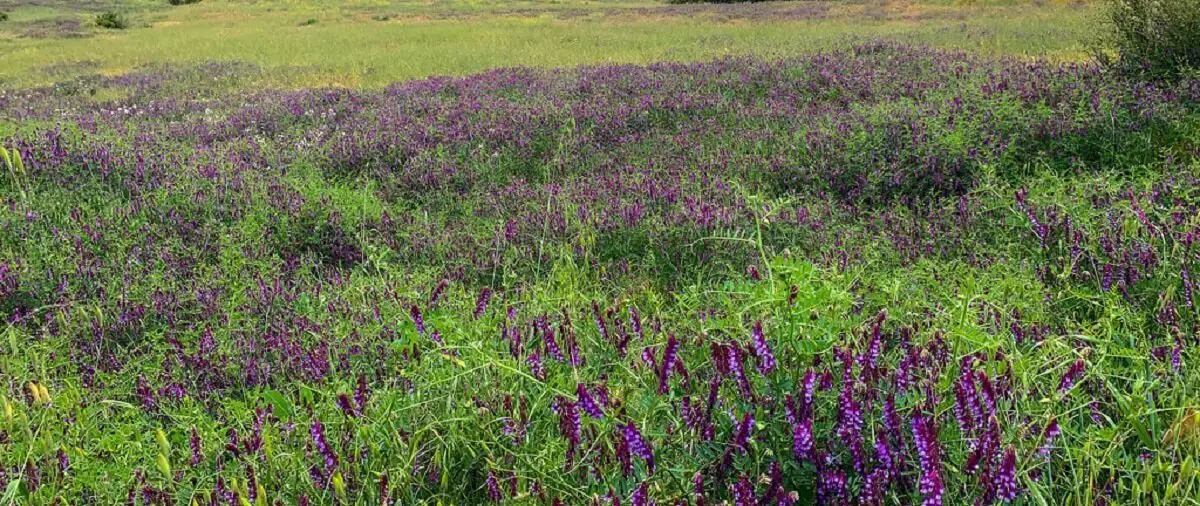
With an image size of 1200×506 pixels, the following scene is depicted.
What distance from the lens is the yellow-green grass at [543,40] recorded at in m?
14.9

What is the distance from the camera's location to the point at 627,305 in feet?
8.56

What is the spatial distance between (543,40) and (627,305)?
1912cm

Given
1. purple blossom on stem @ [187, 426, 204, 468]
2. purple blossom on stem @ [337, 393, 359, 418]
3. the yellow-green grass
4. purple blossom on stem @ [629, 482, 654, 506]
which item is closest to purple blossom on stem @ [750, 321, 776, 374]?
purple blossom on stem @ [629, 482, 654, 506]

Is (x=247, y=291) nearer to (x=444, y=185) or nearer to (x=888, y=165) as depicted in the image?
(x=444, y=185)

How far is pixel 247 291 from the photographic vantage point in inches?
146

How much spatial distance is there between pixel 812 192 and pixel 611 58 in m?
11.0

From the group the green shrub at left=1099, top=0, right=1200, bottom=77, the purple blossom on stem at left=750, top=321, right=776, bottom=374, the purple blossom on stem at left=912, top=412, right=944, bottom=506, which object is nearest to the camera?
the purple blossom on stem at left=912, top=412, right=944, bottom=506

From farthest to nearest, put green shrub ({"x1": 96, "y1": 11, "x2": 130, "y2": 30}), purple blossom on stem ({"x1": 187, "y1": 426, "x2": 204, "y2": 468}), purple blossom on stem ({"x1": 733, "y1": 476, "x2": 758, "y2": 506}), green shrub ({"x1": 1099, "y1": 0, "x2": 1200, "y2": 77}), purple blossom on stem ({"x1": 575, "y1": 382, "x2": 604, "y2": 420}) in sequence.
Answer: green shrub ({"x1": 96, "y1": 11, "x2": 130, "y2": 30}) < green shrub ({"x1": 1099, "y1": 0, "x2": 1200, "y2": 77}) < purple blossom on stem ({"x1": 187, "y1": 426, "x2": 204, "y2": 468}) < purple blossom on stem ({"x1": 575, "y1": 382, "x2": 604, "y2": 420}) < purple blossom on stem ({"x1": 733, "y1": 476, "x2": 758, "y2": 506})

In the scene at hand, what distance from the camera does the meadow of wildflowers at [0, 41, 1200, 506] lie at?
68.1 inches

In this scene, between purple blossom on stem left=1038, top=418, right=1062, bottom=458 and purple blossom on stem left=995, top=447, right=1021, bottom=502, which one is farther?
purple blossom on stem left=1038, top=418, right=1062, bottom=458

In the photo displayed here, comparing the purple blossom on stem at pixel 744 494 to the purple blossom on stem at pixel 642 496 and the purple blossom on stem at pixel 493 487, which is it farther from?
the purple blossom on stem at pixel 493 487

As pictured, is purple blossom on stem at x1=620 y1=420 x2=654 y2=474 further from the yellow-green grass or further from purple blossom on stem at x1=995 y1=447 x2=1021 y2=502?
the yellow-green grass

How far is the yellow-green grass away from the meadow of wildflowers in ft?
17.9

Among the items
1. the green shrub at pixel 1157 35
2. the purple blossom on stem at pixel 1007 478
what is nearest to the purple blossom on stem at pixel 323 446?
the purple blossom on stem at pixel 1007 478
